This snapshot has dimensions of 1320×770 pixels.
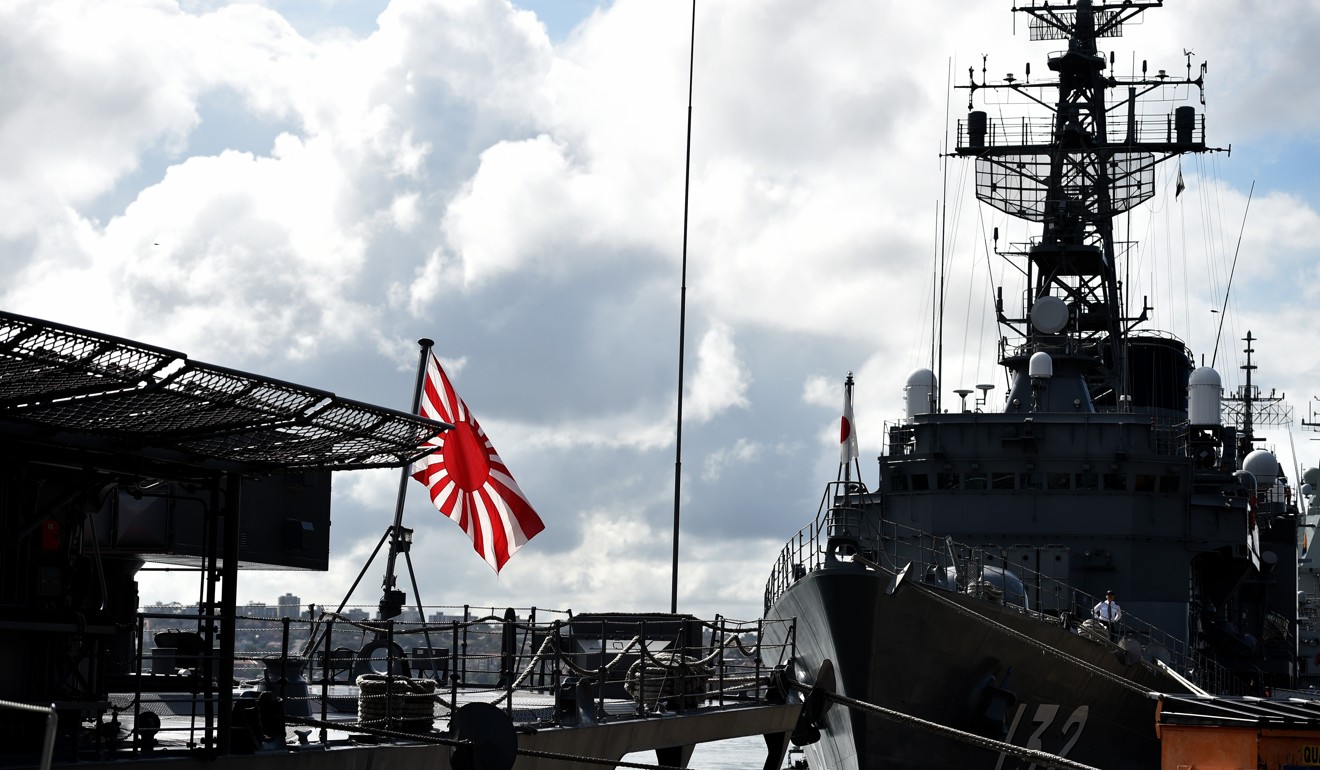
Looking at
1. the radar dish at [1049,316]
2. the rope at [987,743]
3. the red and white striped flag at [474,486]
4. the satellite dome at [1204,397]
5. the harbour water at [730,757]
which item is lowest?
the harbour water at [730,757]

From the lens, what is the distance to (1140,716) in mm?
20562

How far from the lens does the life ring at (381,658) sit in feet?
41.3

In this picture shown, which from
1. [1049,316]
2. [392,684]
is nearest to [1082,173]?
[1049,316]

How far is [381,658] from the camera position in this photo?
477 inches

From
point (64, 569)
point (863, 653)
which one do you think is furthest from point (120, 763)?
point (863, 653)

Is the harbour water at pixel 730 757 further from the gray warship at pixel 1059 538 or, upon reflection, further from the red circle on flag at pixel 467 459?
the red circle on flag at pixel 467 459

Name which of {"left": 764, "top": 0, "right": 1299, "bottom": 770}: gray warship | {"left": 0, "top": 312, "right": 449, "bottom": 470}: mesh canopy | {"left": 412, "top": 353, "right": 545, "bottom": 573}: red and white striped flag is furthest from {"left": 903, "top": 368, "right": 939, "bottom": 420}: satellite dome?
{"left": 0, "top": 312, "right": 449, "bottom": 470}: mesh canopy

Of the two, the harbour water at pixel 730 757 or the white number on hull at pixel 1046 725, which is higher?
the white number on hull at pixel 1046 725

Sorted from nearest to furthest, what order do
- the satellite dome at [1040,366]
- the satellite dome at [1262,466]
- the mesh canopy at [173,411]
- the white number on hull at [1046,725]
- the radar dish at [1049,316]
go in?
the mesh canopy at [173,411]
the white number on hull at [1046,725]
the satellite dome at [1040,366]
the radar dish at [1049,316]
the satellite dome at [1262,466]

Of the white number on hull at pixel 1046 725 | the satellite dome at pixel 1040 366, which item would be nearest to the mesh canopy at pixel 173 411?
the white number on hull at pixel 1046 725

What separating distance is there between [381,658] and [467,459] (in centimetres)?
569

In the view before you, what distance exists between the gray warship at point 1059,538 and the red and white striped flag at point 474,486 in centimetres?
319

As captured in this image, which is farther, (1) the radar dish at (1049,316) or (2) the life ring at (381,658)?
(1) the radar dish at (1049,316)

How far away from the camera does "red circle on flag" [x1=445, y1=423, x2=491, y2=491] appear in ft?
58.0
